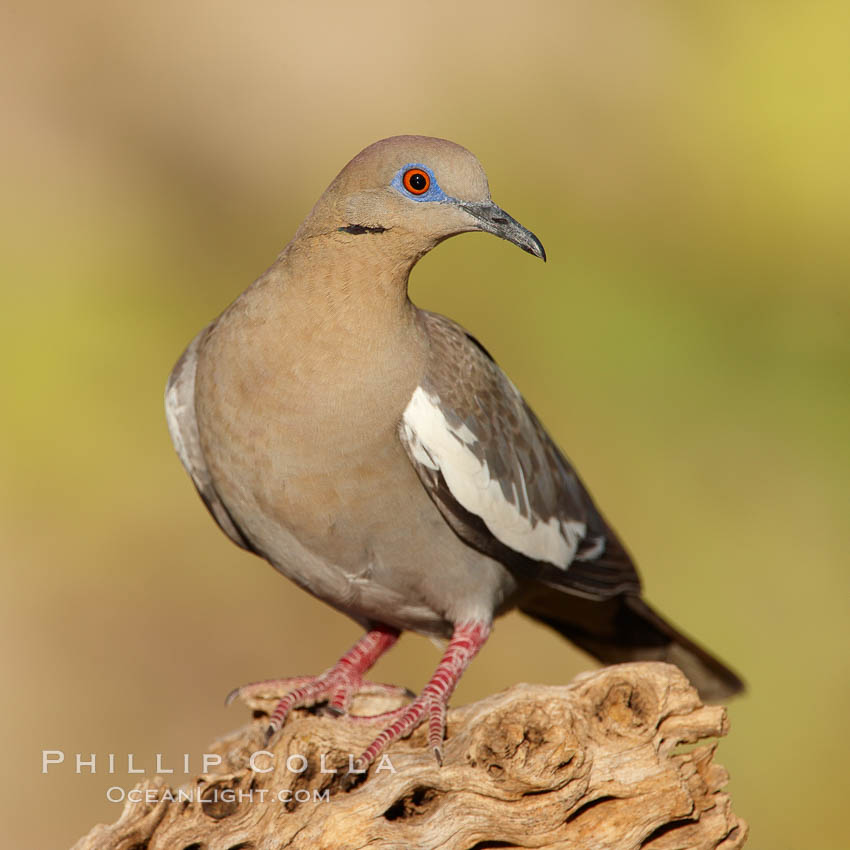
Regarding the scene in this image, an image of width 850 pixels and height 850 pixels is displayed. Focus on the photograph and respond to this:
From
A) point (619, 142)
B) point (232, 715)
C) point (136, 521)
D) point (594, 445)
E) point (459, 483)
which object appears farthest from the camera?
point (619, 142)

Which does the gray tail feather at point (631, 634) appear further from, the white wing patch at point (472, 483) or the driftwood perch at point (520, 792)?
the driftwood perch at point (520, 792)

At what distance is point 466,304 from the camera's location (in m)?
7.35

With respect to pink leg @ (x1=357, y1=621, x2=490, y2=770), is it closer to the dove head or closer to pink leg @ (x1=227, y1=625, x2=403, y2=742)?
pink leg @ (x1=227, y1=625, x2=403, y2=742)

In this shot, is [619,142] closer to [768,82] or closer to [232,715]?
[768,82]

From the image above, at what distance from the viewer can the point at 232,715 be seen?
615 centimetres

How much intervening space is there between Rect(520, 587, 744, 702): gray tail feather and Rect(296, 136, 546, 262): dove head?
1.56 meters

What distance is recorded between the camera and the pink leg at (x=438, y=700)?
3.33m

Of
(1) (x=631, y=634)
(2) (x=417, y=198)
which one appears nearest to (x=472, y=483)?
(2) (x=417, y=198)

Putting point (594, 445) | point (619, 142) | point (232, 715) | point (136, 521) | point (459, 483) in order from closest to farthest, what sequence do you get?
point (459, 483) → point (232, 715) → point (136, 521) → point (594, 445) → point (619, 142)

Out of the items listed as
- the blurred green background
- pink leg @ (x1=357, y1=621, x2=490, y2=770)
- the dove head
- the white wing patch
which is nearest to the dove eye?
the dove head

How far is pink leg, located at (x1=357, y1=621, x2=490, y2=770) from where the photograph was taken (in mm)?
3328

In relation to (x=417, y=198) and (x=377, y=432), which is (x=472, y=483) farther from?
(x=417, y=198)

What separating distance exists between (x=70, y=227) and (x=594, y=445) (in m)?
3.96

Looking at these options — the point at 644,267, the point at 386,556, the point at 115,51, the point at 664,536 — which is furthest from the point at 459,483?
the point at 115,51
